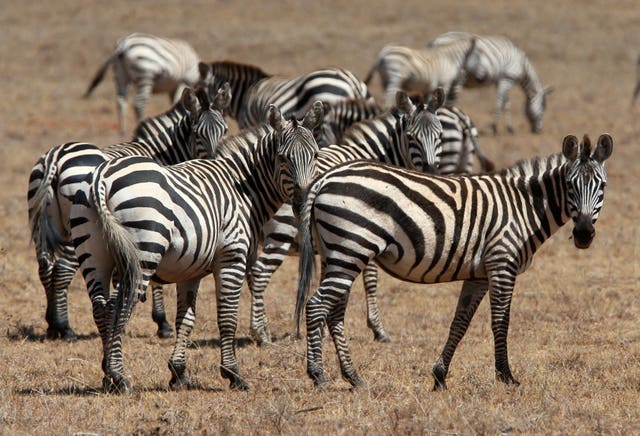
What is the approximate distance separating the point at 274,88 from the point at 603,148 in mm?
7755

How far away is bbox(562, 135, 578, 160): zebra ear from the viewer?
7543mm

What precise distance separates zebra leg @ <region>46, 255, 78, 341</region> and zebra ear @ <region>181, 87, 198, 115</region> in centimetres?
176

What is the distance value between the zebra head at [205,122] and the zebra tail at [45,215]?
1.41m

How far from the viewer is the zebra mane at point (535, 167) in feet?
26.0

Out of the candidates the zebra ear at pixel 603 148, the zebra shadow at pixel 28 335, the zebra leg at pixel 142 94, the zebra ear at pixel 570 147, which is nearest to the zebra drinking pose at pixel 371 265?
the zebra shadow at pixel 28 335

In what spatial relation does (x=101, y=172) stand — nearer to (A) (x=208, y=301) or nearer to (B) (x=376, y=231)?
(B) (x=376, y=231)

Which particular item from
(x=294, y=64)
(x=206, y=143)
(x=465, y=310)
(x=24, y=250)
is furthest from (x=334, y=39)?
(x=465, y=310)

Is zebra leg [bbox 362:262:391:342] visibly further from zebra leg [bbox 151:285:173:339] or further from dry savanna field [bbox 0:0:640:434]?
zebra leg [bbox 151:285:173:339]

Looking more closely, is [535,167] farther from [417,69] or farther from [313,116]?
[417,69]

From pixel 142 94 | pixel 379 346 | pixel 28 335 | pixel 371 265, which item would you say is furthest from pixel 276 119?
pixel 142 94

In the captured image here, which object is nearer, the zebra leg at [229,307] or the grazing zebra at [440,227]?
the grazing zebra at [440,227]

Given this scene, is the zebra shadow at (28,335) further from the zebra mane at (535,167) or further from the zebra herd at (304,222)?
the zebra mane at (535,167)

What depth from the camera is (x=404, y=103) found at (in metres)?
10.1

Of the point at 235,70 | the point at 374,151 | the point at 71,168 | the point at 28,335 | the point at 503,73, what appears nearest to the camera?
the point at 71,168
